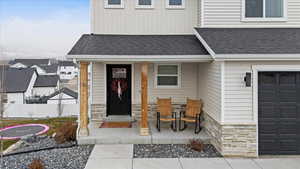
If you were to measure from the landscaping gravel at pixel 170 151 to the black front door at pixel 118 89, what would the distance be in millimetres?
2950

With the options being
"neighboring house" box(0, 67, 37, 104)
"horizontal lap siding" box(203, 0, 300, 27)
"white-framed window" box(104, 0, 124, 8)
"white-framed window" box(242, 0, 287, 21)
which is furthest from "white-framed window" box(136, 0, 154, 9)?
"neighboring house" box(0, 67, 37, 104)

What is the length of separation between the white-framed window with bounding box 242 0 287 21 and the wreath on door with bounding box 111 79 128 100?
5320 millimetres

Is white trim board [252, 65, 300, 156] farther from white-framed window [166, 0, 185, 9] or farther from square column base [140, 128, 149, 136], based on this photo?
white-framed window [166, 0, 185, 9]

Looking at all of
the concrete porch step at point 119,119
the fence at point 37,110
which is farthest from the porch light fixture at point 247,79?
the fence at point 37,110

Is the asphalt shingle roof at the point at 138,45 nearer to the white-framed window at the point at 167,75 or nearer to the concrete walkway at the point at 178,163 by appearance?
the white-framed window at the point at 167,75

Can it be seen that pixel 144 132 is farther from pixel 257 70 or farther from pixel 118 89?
pixel 257 70

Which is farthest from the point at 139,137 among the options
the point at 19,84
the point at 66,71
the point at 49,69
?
the point at 66,71

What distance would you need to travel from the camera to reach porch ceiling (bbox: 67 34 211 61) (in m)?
7.07

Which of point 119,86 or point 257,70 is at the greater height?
point 257,70

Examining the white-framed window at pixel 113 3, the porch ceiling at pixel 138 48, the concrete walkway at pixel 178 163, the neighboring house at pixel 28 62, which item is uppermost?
the neighboring house at pixel 28 62

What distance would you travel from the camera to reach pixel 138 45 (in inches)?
315

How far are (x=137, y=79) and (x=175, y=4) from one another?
11.4 feet

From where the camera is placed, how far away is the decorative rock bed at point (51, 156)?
5.65 m

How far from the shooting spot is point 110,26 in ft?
30.4
